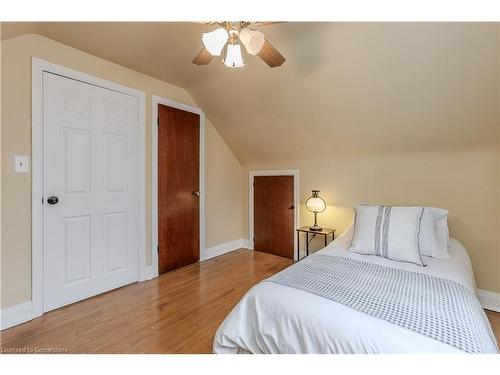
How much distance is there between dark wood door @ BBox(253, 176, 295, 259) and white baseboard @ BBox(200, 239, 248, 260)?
0.27m

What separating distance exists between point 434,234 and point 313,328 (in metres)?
1.44

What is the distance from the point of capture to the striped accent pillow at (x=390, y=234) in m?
1.74

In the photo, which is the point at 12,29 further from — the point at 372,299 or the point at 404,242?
the point at 404,242

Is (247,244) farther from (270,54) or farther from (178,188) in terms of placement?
(270,54)

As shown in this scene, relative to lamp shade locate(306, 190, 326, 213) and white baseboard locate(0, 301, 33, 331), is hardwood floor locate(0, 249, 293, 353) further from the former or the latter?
lamp shade locate(306, 190, 326, 213)

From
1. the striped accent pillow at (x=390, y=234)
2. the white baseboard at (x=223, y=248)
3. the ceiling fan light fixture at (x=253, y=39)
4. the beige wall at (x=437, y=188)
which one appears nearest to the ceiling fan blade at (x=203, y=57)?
the ceiling fan light fixture at (x=253, y=39)

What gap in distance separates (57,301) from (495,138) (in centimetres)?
384

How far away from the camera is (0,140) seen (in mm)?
1679

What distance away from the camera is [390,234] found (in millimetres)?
1822

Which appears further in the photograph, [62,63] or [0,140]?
[62,63]

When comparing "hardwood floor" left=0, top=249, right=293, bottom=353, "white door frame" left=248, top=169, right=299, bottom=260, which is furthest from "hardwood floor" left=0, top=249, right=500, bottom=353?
"white door frame" left=248, top=169, right=299, bottom=260

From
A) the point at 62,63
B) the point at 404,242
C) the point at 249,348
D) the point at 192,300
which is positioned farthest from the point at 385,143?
the point at 62,63

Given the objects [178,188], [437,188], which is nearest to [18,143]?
[178,188]

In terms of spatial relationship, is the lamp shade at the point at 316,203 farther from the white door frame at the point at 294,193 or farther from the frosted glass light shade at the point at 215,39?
the frosted glass light shade at the point at 215,39
